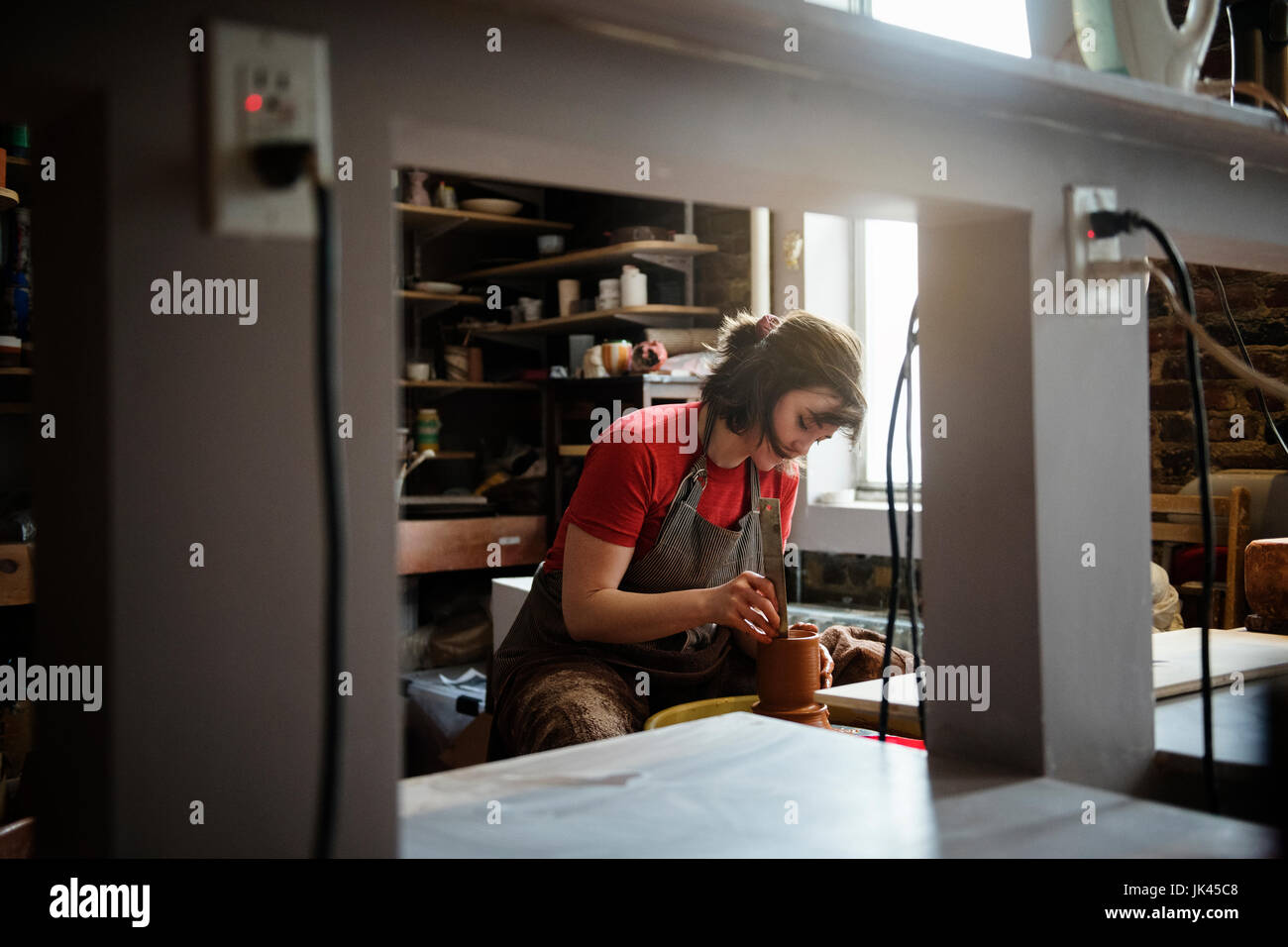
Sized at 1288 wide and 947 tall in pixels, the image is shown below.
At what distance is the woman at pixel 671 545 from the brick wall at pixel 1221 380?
128 centimetres

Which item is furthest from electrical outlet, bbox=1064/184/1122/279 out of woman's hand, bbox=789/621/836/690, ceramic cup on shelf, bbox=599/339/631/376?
ceramic cup on shelf, bbox=599/339/631/376

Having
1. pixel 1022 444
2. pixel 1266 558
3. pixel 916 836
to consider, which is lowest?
pixel 916 836

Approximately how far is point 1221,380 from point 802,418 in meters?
1.46

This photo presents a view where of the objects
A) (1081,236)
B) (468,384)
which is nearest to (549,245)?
(468,384)

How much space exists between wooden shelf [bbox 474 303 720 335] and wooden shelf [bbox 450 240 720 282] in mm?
200

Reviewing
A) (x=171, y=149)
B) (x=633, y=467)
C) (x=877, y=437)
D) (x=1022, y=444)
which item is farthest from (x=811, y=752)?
(x=877, y=437)

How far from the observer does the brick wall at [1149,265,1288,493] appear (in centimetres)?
273

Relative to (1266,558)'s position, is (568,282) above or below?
above

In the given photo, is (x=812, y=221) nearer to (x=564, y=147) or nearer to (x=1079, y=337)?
(x=1079, y=337)

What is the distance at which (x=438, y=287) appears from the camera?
14.5 feet

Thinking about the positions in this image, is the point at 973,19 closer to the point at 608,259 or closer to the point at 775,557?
the point at 608,259

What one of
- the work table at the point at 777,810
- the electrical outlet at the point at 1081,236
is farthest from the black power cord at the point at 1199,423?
the work table at the point at 777,810

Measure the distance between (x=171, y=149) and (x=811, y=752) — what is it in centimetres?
72
